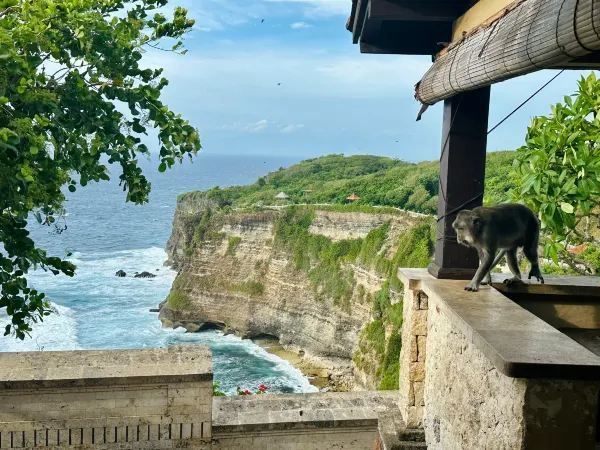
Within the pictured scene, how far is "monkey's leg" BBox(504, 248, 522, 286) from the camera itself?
5.11m

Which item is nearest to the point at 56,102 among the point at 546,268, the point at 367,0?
the point at 367,0

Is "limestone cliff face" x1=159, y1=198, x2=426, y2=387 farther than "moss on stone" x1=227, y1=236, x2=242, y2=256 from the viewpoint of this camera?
No

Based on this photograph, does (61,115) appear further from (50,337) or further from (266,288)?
(50,337)

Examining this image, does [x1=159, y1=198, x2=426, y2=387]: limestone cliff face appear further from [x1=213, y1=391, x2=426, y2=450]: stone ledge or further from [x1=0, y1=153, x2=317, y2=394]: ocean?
[x1=213, y1=391, x2=426, y2=450]: stone ledge

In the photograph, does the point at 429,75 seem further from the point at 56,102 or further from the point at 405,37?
the point at 56,102

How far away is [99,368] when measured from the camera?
5.74 meters

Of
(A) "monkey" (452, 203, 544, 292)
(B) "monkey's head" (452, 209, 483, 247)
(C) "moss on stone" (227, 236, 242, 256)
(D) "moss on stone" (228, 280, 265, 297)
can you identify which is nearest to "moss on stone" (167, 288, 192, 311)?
(D) "moss on stone" (228, 280, 265, 297)

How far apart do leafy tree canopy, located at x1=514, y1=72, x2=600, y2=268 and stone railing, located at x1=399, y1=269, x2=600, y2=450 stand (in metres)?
1.31

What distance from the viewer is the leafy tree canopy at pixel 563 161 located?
20.0ft

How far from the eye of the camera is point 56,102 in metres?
5.80

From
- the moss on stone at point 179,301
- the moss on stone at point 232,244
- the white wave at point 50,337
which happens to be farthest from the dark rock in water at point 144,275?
the moss on stone at point 232,244

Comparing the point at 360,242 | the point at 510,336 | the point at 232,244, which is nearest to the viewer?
the point at 510,336

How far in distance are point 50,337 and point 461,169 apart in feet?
157

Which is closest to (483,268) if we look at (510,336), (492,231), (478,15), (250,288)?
(492,231)
